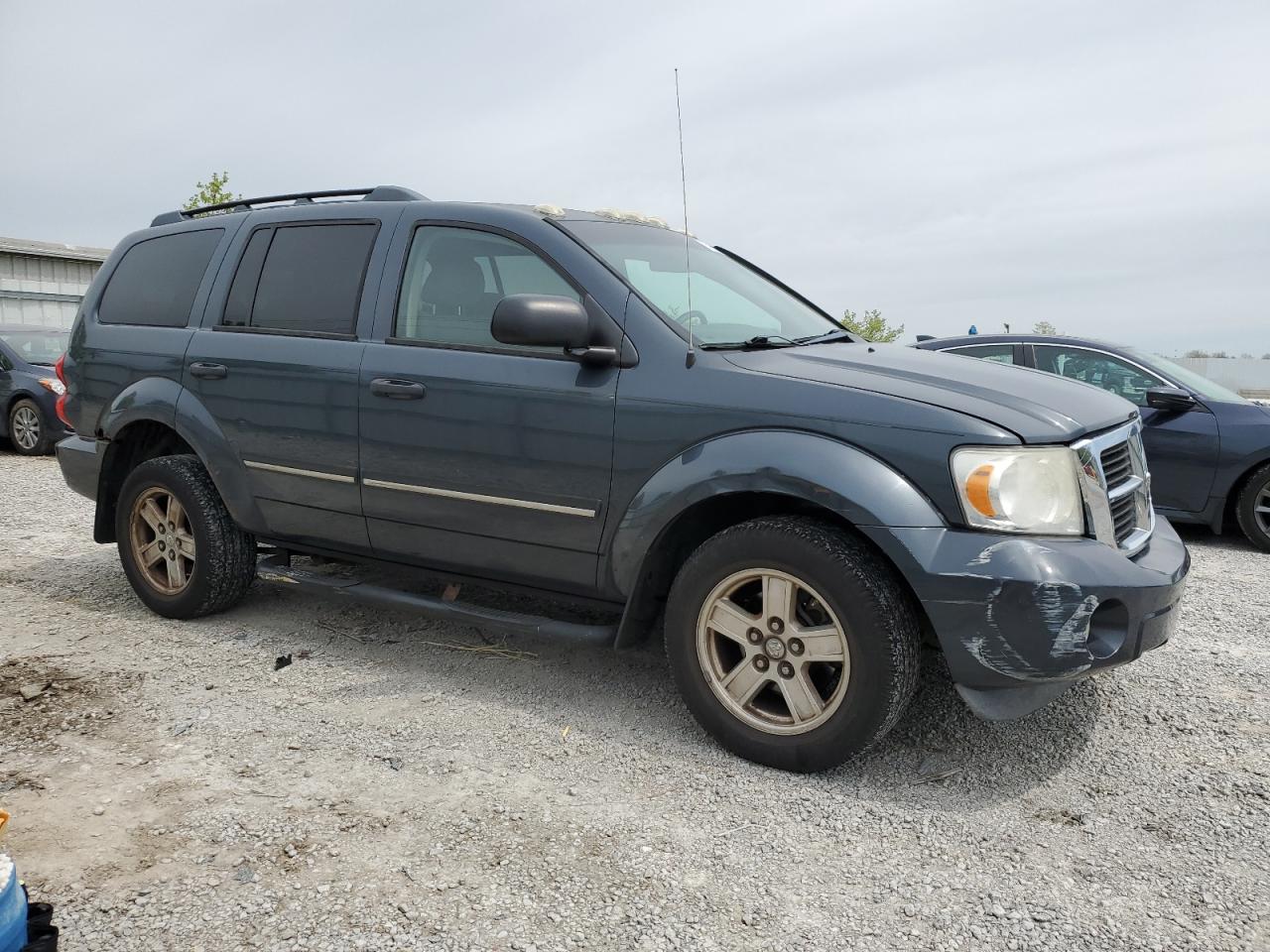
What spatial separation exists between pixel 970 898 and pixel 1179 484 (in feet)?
17.7

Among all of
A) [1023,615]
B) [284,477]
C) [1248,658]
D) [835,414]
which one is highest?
[835,414]

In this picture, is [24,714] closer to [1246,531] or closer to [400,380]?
[400,380]

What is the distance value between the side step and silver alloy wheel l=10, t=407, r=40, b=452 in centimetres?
892

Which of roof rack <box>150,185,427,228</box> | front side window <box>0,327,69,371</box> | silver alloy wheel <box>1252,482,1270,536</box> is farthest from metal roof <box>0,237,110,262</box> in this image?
silver alloy wheel <box>1252,482,1270,536</box>

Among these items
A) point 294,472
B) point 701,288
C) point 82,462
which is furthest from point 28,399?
point 701,288

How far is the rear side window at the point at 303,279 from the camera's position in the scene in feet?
13.5

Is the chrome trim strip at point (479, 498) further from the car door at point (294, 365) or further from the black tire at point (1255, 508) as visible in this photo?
the black tire at point (1255, 508)

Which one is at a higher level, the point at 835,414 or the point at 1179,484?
the point at 835,414

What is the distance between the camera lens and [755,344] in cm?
356

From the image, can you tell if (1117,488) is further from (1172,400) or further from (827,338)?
(1172,400)

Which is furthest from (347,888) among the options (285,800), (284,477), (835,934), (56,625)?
(56,625)

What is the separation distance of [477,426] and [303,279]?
1.28 meters

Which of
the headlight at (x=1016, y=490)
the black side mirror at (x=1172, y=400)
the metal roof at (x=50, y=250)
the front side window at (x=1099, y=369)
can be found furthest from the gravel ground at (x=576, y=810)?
the metal roof at (x=50, y=250)

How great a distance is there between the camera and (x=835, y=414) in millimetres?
3072
